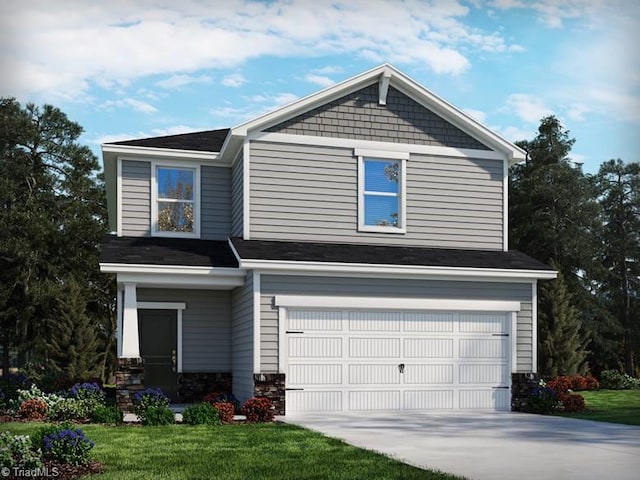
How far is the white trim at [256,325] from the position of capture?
1520 cm

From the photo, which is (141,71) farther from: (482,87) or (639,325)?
(639,325)

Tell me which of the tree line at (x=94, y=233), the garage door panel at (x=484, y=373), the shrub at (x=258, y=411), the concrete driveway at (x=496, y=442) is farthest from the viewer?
the tree line at (x=94, y=233)

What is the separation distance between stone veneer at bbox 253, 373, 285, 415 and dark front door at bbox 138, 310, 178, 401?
3.44 meters

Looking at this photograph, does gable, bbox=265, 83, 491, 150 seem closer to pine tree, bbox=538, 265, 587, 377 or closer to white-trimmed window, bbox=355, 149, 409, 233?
white-trimmed window, bbox=355, 149, 409, 233

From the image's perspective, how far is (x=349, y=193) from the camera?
17297mm

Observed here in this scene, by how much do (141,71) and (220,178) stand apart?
13905mm

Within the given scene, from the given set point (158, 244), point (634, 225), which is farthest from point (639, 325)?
point (158, 244)

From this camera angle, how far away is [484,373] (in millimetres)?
16734

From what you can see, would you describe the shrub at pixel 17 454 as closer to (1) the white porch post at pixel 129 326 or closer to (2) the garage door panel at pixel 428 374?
(1) the white porch post at pixel 129 326

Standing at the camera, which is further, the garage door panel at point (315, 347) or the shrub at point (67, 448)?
the garage door panel at point (315, 347)

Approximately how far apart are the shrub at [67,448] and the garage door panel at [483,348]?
990cm

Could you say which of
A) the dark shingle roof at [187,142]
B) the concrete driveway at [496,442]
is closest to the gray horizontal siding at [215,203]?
the dark shingle roof at [187,142]

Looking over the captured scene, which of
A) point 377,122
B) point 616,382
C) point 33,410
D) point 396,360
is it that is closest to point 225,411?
point 33,410

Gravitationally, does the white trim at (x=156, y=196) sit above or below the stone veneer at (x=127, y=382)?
above
